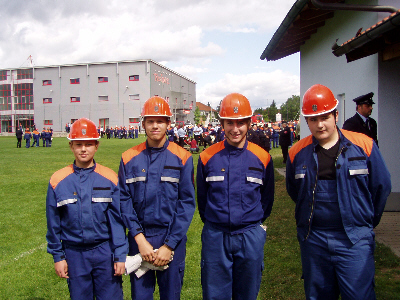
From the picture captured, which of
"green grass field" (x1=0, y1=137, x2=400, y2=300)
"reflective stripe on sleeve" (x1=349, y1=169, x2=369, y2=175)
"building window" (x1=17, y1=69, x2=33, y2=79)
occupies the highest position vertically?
"building window" (x1=17, y1=69, x2=33, y2=79)

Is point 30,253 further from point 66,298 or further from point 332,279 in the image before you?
point 332,279

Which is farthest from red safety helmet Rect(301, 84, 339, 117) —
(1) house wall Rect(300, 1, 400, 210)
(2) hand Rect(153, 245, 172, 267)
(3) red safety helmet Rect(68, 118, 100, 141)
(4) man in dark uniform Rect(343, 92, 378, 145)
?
(1) house wall Rect(300, 1, 400, 210)

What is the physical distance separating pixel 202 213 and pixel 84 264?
3.54ft

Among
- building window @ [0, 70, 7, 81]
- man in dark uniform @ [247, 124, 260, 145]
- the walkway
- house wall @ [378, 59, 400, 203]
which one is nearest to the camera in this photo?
the walkway

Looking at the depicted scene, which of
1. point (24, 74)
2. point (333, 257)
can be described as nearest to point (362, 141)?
point (333, 257)

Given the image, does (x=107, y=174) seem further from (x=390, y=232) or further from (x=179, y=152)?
(x=390, y=232)

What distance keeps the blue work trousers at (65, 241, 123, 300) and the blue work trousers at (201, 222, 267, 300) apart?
806mm

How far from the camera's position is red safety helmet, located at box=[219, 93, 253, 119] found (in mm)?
2902

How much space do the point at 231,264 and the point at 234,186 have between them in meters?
0.63

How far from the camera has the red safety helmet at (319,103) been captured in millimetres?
2648

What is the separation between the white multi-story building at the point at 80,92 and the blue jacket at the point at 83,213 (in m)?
52.8

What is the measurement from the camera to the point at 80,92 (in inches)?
2338

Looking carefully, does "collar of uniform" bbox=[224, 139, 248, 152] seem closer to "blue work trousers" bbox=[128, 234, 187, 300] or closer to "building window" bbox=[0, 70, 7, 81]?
"blue work trousers" bbox=[128, 234, 187, 300]

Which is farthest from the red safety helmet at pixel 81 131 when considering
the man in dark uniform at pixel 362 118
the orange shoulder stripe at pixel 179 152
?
the man in dark uniform at pixel 362 118
